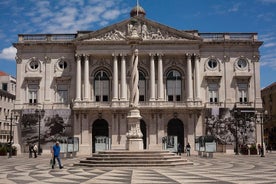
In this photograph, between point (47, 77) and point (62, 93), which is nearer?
point (62, 93)

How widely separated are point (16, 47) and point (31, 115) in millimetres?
10424

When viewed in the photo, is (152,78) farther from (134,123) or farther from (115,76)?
(134,123)

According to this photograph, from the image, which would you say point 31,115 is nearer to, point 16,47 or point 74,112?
point 74,112

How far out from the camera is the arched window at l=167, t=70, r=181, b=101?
191 feet

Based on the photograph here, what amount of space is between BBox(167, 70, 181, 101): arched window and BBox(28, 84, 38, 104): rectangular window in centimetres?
1895

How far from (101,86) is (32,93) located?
9.97 m

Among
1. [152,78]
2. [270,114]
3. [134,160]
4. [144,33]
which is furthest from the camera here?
[270,114]

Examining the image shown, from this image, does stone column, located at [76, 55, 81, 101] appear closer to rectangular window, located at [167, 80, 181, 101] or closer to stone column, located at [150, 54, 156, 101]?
stone column, located at [150, 54, 156, 101]

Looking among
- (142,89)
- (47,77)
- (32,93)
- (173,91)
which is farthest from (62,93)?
(173,91)

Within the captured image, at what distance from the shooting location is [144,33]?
5756cm

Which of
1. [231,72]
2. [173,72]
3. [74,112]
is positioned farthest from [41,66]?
[231,72]

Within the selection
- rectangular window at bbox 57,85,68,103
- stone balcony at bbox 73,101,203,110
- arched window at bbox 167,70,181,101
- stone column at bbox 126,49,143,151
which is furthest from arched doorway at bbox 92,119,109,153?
stone column at bbox 126,49,143,151

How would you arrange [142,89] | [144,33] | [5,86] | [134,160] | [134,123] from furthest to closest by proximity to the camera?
[5,86], [142,89], [144,33], [134,123], [134,160]

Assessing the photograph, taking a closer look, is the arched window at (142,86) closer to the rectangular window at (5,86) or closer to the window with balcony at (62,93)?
Result: the window with balcony at (62,93)
